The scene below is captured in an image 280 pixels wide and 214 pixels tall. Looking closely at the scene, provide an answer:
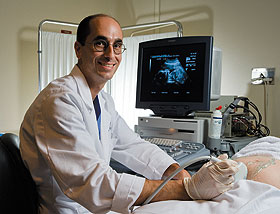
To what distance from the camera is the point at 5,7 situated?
10.1 feet

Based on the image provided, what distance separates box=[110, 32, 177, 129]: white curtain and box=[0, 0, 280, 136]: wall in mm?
529

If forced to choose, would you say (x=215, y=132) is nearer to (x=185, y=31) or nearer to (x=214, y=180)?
(x=214, y=180)

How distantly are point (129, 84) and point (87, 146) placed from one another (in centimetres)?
253

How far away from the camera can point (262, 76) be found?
2.57 meters

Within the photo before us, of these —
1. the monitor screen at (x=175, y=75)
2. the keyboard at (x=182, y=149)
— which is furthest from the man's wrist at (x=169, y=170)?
the monitor screen at (x=175, y=75)

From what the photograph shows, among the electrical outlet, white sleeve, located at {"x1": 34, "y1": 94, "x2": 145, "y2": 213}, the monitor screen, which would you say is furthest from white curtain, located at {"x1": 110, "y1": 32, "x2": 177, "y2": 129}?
white sleeve, located at {"x1": 34, "y1": 94, "x2": 145, "y2": 213}

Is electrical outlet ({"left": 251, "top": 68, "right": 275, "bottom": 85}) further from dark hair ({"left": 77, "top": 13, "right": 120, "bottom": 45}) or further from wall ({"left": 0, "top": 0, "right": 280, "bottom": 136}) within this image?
dark hair ({"left": 77, "top": 13, "right": 120, "bottom": 45})

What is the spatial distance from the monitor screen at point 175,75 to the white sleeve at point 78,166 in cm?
94

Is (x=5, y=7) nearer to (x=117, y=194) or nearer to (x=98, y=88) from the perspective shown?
(x=98, y=88)

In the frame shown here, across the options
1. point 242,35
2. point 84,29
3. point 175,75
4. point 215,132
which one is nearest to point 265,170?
point 215,132

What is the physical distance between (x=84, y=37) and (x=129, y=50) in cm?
225

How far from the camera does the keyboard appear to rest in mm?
1326

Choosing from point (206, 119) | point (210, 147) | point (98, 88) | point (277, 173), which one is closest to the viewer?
point (277, 173)

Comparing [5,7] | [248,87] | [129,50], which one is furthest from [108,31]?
[5,7]
